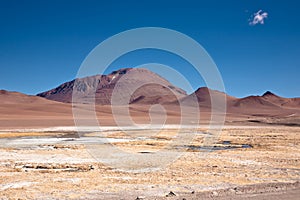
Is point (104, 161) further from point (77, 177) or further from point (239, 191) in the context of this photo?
point (239, 191)

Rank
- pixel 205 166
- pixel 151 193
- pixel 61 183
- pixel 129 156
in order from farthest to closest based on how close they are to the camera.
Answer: pixel 129 156 < pixel 205 166 < pixel 61 183 < pixel 151 193

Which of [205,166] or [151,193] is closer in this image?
[151,193]

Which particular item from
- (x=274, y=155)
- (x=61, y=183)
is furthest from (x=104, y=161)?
(x=274, y=155)

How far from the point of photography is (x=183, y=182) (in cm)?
1553

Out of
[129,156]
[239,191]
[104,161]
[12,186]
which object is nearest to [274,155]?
[129,156]

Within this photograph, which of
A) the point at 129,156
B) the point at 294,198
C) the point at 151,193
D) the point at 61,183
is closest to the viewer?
the point at 294,198

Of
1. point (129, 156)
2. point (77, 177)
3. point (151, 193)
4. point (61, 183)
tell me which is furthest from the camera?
point (129, 156)

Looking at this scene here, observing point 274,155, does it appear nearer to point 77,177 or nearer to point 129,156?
point 129,156

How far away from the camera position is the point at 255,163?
21906 mm

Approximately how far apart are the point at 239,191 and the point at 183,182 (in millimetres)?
2644

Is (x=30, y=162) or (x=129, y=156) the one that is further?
(x=129, y=156)

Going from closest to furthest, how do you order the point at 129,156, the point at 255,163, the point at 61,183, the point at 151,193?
the point at 151,193 → the point at 61,183 → the point at 255,163 → the point at 129,156

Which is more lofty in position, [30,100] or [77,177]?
[30,100]

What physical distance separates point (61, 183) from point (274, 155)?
1626 cm
